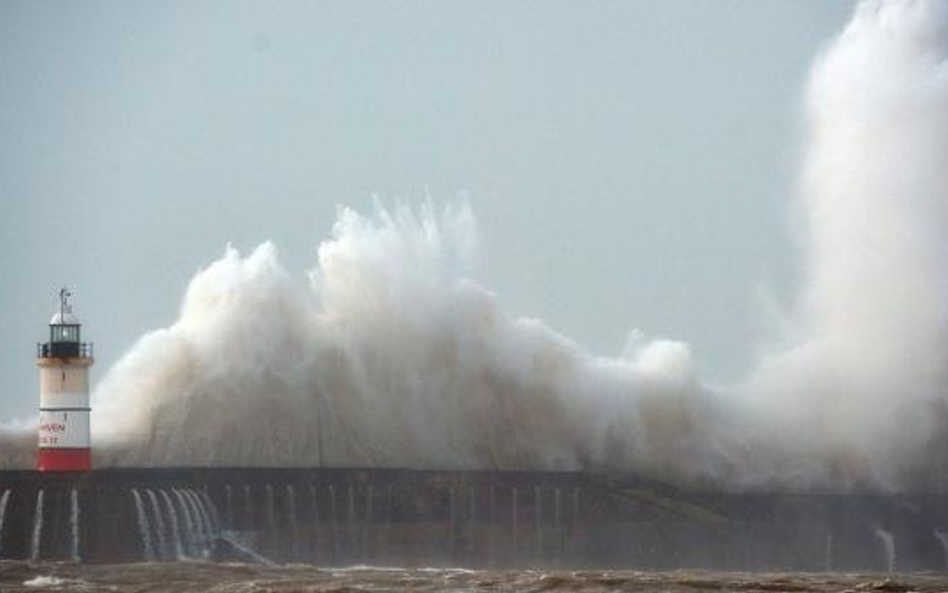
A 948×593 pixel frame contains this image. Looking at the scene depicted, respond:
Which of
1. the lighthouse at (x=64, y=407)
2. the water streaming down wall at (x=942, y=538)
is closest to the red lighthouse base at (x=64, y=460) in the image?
the lighthouse at (x=64, y=407)

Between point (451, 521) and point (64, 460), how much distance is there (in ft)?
33.3

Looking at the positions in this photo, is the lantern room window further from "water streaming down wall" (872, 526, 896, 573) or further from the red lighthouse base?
"water streaming down wall" (872, 526, 896, 573)

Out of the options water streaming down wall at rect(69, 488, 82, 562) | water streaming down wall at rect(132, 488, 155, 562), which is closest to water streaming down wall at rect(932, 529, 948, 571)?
water streaming down wall at rect(132, 488, 155, 562)

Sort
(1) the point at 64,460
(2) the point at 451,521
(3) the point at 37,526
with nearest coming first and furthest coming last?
1. (3) the point at 37,526
2. (1) the point at 64,460
3. (2) the point at 451,521

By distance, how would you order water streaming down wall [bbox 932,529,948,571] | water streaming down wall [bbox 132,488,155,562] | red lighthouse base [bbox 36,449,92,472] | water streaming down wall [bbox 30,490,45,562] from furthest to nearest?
water streaming down wall [bbox 932,529,948,571], red lighthouse base [bbox 36,449,92,472], water streaming down wall [bbox 132,488,155,562], water streaming down wall [bbox 30,490,45,562]

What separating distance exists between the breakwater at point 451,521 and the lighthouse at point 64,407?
1188 millimetres

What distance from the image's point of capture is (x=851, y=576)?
69.8m

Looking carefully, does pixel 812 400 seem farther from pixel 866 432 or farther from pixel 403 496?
pixel 403 496

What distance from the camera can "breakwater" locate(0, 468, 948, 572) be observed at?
69625mm

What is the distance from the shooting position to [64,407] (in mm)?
71750

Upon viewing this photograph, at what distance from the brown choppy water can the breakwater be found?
283cm

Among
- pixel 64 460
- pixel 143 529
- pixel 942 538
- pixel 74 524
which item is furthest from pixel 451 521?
pixel 942 538

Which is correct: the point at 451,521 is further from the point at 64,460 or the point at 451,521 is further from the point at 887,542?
the point at 887,542

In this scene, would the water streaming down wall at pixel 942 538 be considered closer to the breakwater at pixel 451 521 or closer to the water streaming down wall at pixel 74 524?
the breakwater at pixel 451 521
